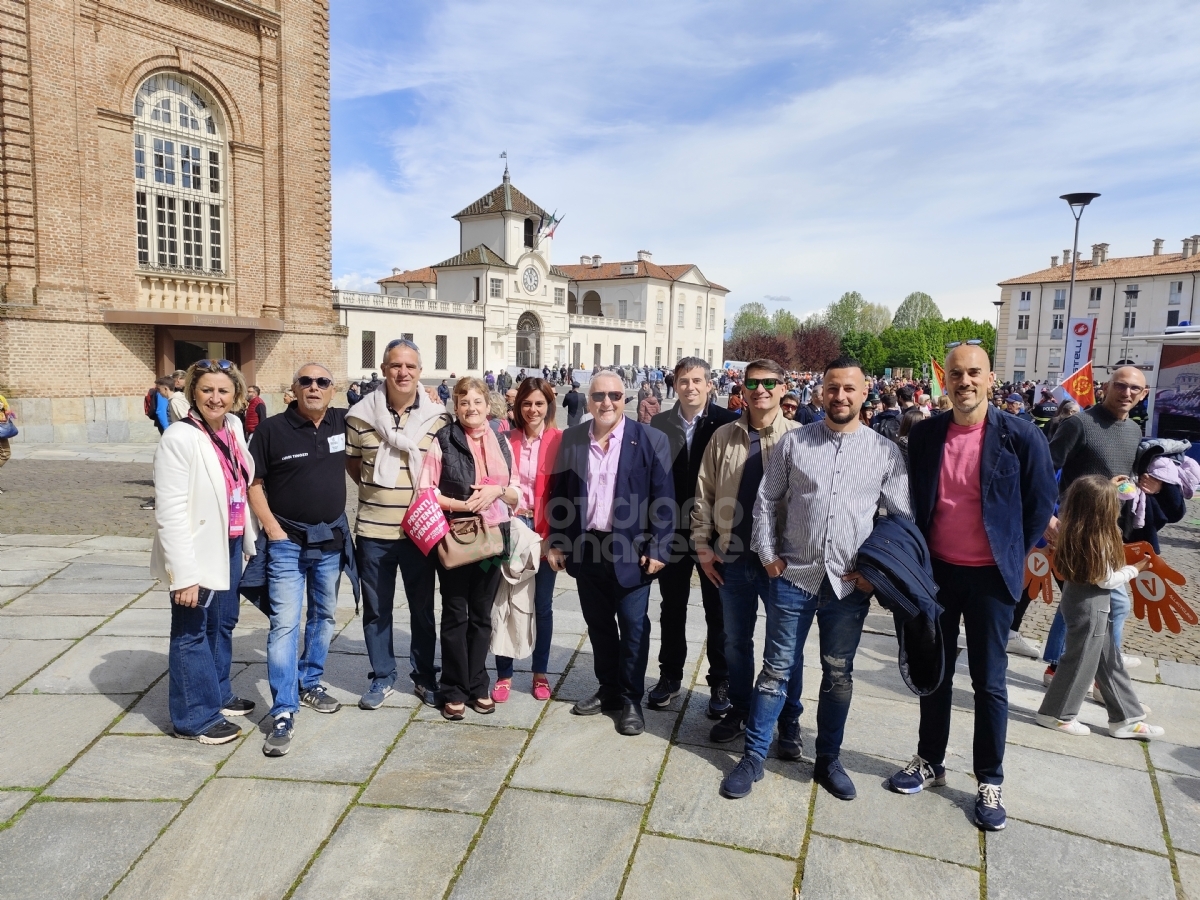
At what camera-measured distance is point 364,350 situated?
47.8 metres

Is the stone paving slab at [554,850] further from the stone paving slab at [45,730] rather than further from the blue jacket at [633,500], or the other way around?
the stone paving slab at [45,730]

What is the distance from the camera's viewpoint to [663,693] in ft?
14.3

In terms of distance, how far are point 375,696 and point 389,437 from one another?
144 centimetres

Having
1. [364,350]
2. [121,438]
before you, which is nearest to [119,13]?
[121,438]

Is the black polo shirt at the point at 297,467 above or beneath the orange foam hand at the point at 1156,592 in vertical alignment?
above

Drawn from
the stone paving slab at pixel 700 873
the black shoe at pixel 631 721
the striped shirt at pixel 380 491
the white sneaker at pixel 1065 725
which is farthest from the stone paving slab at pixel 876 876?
the striped shirt at pixel 380 491

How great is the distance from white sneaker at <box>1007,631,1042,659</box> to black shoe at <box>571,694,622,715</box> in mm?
2985

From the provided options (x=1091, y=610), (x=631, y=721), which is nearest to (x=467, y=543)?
(x=631, y=721)

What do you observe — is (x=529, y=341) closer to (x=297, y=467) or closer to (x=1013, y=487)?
(x=297, y=467)

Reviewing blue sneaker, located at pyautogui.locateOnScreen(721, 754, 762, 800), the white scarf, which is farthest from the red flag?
the white scarf

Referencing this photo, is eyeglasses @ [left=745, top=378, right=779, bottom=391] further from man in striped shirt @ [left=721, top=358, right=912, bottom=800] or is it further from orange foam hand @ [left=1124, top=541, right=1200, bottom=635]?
orange foam hand @ [left=1124, top=541, right=1200, bottom=635]

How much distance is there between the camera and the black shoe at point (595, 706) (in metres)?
4.20

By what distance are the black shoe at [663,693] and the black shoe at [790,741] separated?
0.77 meters

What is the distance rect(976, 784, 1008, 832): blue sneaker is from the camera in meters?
3.17
